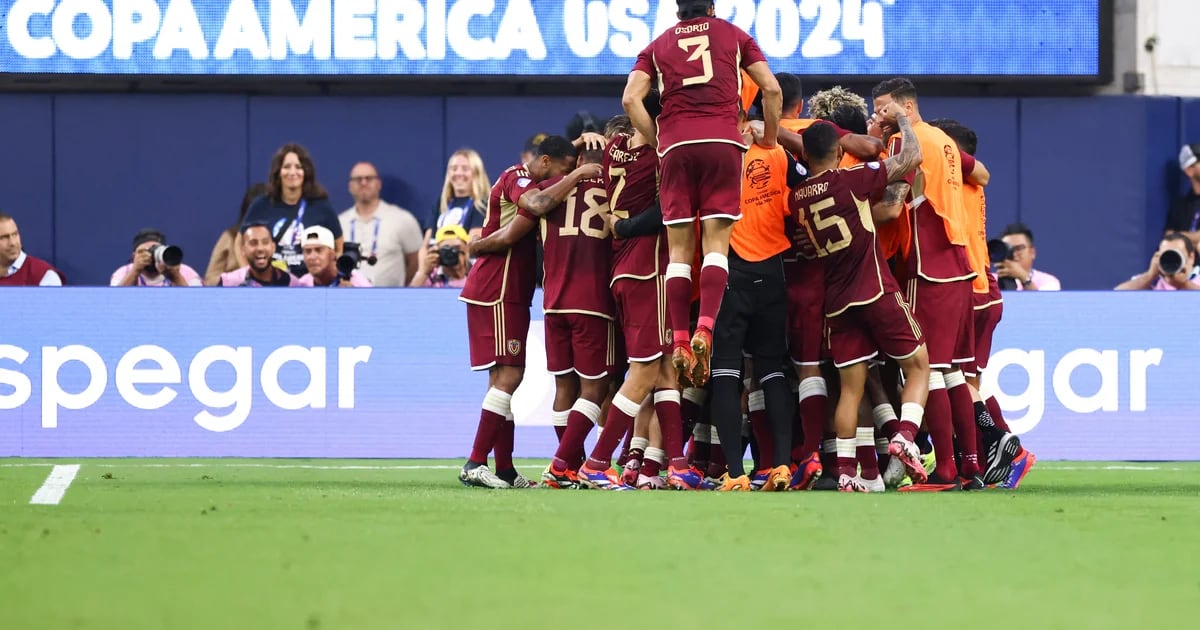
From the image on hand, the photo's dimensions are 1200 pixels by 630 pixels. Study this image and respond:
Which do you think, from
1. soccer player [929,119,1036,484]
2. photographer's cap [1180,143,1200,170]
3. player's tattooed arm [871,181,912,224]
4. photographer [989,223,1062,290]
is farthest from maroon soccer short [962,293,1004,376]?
photographer's cap [1180,143,1200,170]

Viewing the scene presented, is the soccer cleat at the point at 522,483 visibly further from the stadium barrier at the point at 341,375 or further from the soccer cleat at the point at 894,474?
the stadium barrier at the point at 341,375

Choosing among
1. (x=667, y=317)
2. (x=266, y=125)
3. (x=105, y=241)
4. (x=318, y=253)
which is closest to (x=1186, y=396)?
(x=667, y=317)

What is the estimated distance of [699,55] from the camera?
302 inches

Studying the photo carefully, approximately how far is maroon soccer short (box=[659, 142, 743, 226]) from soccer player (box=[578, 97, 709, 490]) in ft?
1.17

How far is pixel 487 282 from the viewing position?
8562 millimetres

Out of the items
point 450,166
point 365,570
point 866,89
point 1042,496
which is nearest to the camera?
point 365,570

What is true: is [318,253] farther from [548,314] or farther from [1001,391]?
[1001,391]

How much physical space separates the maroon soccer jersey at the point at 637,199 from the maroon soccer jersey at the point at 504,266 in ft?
1.76

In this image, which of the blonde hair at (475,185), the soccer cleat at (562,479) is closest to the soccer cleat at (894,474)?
the soccer cleat at (562,479)

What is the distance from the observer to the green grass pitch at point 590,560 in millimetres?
3916

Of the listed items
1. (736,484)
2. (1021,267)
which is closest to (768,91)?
(736,484)

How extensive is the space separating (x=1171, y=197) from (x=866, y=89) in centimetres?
317

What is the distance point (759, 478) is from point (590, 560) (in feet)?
11.7

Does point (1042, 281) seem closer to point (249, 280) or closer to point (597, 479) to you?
point (249, 280)
